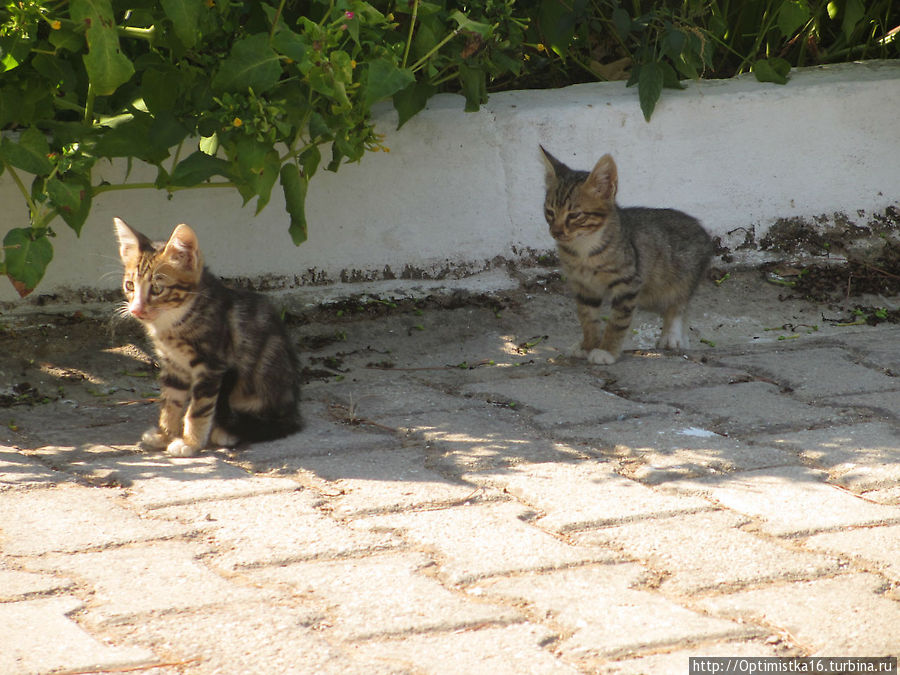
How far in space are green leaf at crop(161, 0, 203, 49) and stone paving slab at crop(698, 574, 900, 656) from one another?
3.00 meters

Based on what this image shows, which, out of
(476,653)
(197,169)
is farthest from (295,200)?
(476,653)

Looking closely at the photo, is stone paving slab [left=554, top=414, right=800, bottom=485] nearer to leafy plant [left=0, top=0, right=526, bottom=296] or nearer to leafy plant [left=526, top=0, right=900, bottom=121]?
leafy plant [left=0, top=0, right=526, bottom=296]

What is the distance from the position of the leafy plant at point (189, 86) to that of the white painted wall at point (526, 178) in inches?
29.5

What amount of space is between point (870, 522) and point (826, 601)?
0.64m

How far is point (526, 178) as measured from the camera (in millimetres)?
6320

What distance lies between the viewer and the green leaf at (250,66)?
4.52 meters

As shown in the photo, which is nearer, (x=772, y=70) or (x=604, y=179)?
(x=604, y=179)

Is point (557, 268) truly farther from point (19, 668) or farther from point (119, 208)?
point (19, 668)

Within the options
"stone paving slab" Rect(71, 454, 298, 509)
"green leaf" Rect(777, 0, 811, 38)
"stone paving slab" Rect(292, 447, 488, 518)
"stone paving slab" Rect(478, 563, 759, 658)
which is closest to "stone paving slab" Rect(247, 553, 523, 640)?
"stone paving slab" Rect(478, 563, 759, 658)

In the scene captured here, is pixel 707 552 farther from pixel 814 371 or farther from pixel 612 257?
pixel 612 257

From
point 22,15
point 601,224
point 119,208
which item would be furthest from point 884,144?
point 22,15

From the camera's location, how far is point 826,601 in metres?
2.74

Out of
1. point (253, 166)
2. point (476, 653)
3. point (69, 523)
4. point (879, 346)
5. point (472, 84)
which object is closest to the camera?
point (476, 653)

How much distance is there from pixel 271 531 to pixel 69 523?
2.15ft
